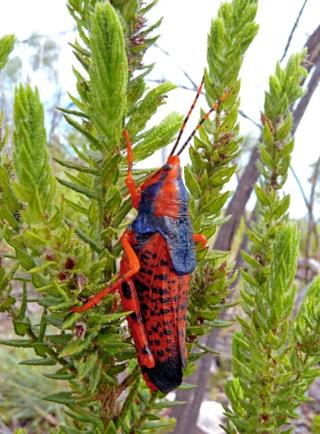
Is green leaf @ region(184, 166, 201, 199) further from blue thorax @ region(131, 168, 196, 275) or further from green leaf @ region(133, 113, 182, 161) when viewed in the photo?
blue thorax @ region(131, 168, 196, 275)

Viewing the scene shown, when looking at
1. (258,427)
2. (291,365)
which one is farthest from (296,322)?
(258,427)

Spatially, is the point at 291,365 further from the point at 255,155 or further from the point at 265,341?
the point at 255,155

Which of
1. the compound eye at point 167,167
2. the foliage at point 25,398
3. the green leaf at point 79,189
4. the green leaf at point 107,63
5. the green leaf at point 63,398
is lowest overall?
the foliage at point 25,398

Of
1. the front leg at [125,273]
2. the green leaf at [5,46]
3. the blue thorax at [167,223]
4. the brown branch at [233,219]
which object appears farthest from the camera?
the brown branch at [233,219]

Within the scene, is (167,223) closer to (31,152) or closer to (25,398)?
(31,152)

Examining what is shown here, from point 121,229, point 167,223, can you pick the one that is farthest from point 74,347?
point 167,223

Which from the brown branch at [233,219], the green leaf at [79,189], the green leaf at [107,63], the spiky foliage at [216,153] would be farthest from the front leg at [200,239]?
the brown branch at [233,219]

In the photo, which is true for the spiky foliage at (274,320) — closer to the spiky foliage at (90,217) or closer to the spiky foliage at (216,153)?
the spiky foliage at (216,153)

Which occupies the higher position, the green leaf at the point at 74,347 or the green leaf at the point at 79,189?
the green leaf at the point at 79,189
